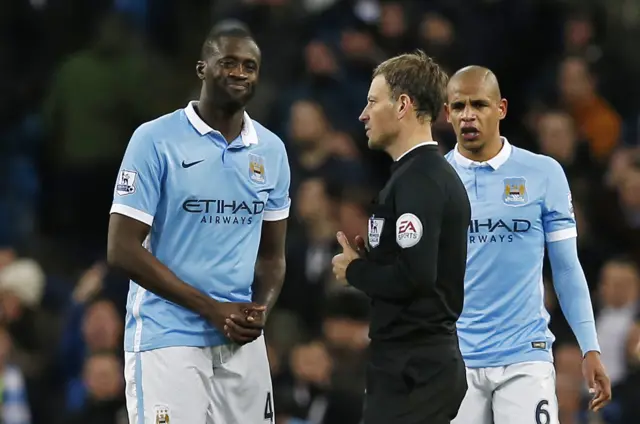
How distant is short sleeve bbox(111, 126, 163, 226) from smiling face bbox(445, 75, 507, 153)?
1.48 metres

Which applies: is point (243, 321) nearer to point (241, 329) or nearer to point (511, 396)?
point (241, 329)

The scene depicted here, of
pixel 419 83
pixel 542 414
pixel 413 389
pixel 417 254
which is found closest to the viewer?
pixel 417 254

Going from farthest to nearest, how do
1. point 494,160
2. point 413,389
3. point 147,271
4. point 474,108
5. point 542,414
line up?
point 494,160, point 474,108, point 542,414, point 147,271, point 413,389

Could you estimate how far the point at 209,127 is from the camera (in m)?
5.76

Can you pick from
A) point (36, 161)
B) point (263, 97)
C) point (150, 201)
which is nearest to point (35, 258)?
point (36, 161)

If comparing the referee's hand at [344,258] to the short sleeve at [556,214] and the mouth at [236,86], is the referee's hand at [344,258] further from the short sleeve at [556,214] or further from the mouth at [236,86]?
the short sleeve at [556,214]

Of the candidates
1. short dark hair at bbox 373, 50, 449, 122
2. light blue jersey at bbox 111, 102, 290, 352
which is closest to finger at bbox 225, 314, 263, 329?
light blue jersey at bbox 111, 102, 290, 352

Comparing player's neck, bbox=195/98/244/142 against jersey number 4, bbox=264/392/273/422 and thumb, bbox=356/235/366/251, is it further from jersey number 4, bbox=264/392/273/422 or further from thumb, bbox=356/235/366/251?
jersey number 4, bbox=264/392/273/422

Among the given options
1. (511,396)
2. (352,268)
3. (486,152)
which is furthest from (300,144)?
(352,268)

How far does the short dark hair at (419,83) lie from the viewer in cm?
531

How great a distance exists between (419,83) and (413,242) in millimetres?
653

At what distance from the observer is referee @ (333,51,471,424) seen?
510 centimetres

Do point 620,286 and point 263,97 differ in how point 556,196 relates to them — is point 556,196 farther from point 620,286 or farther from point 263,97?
point 263,97

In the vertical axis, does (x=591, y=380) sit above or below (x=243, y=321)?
below
